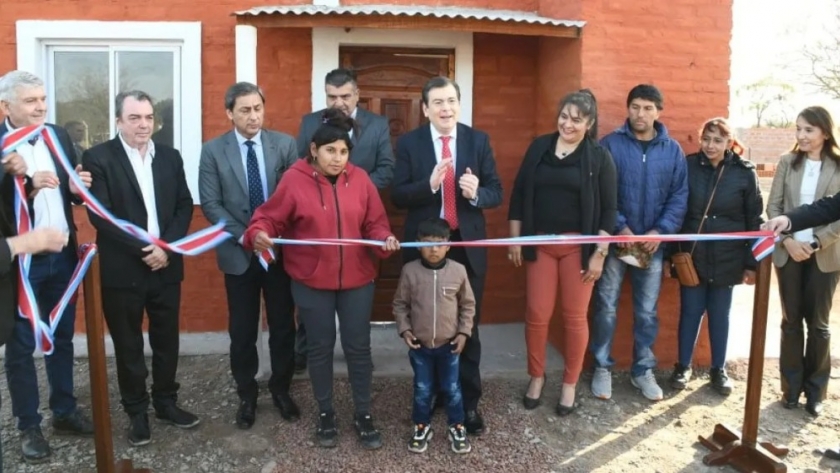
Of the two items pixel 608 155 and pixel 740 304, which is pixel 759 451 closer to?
pixel 608 155

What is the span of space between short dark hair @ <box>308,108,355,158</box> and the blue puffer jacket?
1.88 m

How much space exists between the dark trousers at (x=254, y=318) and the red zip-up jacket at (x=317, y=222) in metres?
0.30

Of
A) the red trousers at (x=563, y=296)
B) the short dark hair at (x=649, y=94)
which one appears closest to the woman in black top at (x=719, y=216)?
the short dark hair at (x=649, y=94)

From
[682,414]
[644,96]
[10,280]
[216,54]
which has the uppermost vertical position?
[216,54]

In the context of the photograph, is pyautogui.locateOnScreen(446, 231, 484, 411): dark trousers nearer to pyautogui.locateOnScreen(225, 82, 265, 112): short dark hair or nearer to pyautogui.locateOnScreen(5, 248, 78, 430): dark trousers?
pyautogui.locateOnScreen(225, 82, 265, 112): short dark hair

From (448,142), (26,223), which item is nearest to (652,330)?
(448,142)

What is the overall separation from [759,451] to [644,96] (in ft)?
7.34

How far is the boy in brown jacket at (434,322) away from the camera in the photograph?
3.90 m

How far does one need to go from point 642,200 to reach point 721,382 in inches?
56.7

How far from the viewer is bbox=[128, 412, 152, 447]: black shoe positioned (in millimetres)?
4039

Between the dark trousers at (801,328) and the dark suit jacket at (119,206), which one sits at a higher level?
the dark suit jacket at (119,206)

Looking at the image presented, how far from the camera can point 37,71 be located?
548cm

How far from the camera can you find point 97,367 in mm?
3375

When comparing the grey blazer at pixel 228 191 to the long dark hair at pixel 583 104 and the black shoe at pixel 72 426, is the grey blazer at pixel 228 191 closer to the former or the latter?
the black shoe at pixel 72 426
